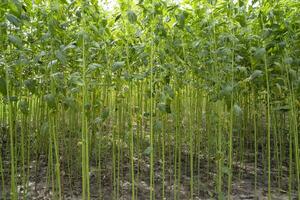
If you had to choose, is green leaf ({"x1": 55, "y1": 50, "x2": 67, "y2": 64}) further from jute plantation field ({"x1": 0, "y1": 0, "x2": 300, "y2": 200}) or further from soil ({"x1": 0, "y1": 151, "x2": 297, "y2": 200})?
soil ({"x1": 0, "y1": 151, "x2": 297, "y2": 200})

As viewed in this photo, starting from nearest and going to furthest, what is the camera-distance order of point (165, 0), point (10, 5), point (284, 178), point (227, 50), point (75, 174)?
point (10, 5)
point (227, 50)
point (165, 0)
point (75, 174)
point (284, 178)

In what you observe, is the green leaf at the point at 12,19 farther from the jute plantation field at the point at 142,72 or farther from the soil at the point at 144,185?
the soil at the point at 144,185

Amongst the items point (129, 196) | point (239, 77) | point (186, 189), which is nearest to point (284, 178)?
point (186, 189)

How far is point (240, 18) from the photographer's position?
105 inches

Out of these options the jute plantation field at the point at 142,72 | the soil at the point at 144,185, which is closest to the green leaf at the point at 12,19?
the jute plantation field at the point at 142,72

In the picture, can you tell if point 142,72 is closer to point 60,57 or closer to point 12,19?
point 60,57

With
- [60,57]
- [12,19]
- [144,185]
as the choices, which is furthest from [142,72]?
[12,19]

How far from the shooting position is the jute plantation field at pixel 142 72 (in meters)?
2.44

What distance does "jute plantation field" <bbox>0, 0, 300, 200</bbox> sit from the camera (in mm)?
2436

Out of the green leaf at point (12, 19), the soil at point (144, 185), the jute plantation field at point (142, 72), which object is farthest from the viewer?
the soil at point (144, 185)

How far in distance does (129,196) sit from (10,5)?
2784mm

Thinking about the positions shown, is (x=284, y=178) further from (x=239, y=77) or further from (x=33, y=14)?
(x=33, y=14)

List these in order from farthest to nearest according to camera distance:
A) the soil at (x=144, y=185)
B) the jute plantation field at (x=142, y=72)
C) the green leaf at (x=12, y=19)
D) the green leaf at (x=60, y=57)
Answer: the soil at (x=144, y=185) → the jute plantation field at (x=142, y=72) → the green leaf at (x=60, y=57) → the green leaf at (x=12, y=19)

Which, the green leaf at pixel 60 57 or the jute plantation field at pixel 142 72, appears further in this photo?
the jute plantation field at pixel 142 72
